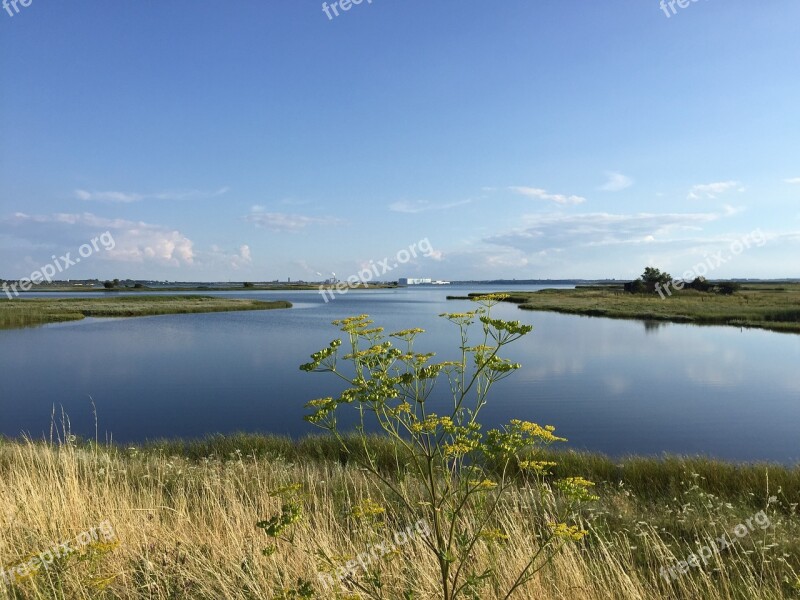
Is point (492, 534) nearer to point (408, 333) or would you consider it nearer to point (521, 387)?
point (408, 333)

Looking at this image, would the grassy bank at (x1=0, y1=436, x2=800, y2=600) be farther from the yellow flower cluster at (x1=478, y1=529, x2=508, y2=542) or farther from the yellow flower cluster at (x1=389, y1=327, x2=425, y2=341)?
the yellow flower cluster at (x1=389, y1=327, x2=425, y2=341)

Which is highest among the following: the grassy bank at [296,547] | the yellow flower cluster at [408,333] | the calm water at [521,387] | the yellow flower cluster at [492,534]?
the yellow flower cluster at [408,333]

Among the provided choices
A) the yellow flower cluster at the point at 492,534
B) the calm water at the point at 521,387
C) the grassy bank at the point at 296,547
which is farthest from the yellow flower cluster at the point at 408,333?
the calm water at the point at 521,387

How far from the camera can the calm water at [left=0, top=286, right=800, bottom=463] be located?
513 inches

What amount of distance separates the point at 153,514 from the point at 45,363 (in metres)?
22.7

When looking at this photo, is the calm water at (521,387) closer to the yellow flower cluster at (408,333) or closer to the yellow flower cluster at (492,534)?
the yellow flower cluster at (492,534)

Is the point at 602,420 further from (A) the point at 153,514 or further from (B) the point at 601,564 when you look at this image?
(A) the point at 153,514

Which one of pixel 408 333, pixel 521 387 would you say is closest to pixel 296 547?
pixel 408 333

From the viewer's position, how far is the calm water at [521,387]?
42.8ft

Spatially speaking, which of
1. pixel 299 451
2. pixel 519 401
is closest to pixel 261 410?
pixel 299 451

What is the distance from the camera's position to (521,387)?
17.8 m

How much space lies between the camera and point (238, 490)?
6180mm

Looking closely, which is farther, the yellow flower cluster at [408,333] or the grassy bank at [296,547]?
the grassy bank at [296,547]

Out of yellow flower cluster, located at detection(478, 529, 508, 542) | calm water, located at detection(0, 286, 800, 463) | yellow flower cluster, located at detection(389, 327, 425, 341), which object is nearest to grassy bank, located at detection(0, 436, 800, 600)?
yellow flower cluster, located at detection(478, 529, 508, 542)
